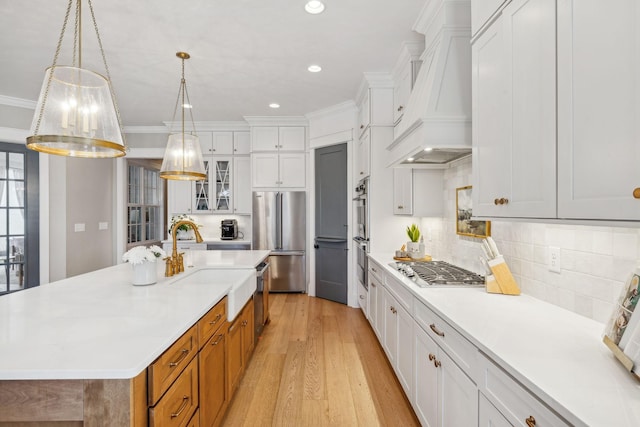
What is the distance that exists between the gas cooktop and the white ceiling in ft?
6.43

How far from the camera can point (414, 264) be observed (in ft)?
8.43

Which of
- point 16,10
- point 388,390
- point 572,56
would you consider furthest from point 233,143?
point 572,56

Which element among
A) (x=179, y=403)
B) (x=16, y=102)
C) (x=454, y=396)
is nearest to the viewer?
(x=179, y=403)

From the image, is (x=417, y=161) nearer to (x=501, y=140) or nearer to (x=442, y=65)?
(x=442, y=65)

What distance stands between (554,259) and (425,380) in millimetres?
909

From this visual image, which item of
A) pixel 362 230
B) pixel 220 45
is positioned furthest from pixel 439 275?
pixel 220 45

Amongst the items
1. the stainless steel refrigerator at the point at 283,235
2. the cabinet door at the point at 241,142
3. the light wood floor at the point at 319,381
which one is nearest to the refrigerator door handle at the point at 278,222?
the stainless steel refrigerator at the point at 283,235

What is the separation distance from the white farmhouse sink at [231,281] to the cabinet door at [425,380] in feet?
3.73

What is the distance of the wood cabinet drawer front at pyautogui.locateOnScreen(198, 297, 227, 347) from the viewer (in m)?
1.51

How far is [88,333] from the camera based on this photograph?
1.19 metres

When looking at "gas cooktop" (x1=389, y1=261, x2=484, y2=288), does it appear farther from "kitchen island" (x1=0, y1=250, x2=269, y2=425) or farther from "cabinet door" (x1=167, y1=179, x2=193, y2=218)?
"cabinet door" (x1=167, y1=179, x2=193, y2=218)

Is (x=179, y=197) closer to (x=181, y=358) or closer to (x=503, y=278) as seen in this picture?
(x=181, y=358)

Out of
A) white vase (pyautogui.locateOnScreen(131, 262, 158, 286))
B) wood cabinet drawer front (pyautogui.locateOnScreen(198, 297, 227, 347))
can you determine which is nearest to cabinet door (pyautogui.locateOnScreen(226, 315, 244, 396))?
wood cabinet drawer front (pyautogui.locateOnScreen(198, 297, 227, 347))

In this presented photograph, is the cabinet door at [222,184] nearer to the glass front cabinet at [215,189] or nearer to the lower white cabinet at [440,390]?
the glass front cabinet at [215,189]
